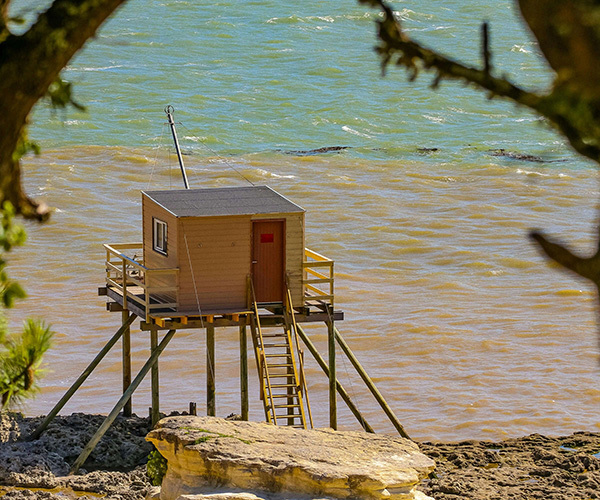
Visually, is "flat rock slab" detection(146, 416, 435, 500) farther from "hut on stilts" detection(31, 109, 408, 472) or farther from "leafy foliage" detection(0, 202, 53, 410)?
"leafy foliage" detection(0, 202, 53, 410)

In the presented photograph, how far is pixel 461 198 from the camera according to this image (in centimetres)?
5272

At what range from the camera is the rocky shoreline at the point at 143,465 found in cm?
2109

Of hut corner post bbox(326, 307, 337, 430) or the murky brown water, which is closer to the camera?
hut corner post bbox(326, 307, 337, 430)

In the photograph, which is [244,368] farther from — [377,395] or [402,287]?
[402,287]

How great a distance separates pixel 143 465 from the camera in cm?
2236

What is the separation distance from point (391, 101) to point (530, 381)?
144 ft

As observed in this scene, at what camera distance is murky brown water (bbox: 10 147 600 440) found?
2955 cm

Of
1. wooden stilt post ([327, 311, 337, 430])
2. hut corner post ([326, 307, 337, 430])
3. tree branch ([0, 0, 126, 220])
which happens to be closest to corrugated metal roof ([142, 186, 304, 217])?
hut corner post ([326, 307, 337, 430])

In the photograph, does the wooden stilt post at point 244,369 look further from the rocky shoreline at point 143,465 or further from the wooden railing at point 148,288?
the rocky shoreline at point 143,465

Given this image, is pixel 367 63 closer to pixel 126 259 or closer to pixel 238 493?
pixel 126 259

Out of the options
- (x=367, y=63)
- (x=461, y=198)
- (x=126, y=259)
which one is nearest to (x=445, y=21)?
(x=367, y=63)

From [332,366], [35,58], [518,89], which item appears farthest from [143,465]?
[518,89]

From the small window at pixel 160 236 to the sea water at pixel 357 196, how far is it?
6659 mm

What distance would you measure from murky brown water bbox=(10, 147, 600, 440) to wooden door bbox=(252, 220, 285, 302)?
414 cm
